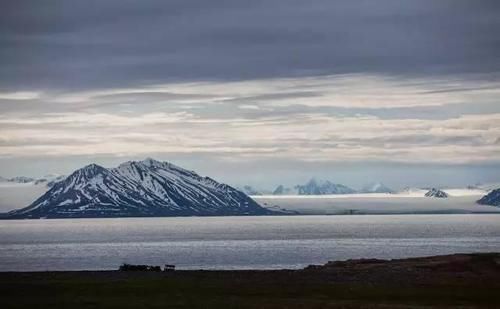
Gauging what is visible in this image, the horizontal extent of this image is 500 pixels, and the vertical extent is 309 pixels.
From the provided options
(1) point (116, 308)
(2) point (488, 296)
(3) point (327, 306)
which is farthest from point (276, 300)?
(2) point (488, 296)

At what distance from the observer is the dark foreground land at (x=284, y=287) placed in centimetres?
7444

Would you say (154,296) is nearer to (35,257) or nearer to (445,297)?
(445,297)

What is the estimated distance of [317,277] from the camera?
96188 mm

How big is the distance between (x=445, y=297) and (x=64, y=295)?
101ft

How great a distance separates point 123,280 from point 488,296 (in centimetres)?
3527

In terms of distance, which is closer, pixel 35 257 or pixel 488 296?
pixel 488 296

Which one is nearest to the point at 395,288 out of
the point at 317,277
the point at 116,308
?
the point at 317,277

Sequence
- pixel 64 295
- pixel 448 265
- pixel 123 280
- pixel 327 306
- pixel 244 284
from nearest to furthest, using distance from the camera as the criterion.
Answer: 1. pixel 327 306
2. pixel 64 295
3. pixel 244 284
4. pixel 123 280
5. pixel 448 265

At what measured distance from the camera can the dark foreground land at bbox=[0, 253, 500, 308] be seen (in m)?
74.4

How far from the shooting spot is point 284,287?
86750 mm

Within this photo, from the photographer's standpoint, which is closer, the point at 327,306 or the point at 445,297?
the point at 327,306

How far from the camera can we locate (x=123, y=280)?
9581cm

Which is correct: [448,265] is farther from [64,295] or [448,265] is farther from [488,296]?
[64,295]

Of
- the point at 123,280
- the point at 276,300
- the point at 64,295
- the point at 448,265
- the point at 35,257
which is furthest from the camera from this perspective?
the point at 35,257
